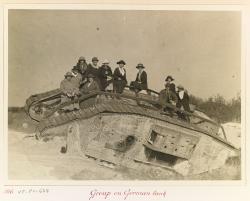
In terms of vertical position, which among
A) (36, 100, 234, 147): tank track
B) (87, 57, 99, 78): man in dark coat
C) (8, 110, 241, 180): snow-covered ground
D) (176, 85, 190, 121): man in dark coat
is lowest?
(8, 110, 241, 180): snow-covered ground

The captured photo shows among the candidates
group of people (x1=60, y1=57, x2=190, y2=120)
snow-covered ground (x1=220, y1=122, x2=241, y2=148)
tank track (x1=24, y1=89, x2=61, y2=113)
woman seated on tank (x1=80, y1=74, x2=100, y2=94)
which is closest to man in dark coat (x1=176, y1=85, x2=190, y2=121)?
group of people (x1=60, y1=57, x2=190, y2=120)

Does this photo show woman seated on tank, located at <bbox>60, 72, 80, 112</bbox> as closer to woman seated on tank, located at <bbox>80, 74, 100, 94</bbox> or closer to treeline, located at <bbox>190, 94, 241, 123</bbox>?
woman seated on tank, located at <bbox>80, 74, 100, 94</bbox>

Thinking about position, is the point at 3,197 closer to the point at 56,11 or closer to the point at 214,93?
the point at 56,11

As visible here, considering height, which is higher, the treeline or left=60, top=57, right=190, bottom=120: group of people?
left=60, top=57, right=190, bottom=120: group of people

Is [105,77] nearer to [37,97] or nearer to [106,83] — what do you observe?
[106,83]

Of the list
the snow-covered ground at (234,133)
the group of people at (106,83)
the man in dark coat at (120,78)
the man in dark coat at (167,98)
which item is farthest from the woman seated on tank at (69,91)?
the snow-covered ground at (234,133)

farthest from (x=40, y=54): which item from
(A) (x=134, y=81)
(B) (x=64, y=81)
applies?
(A) (x=134, y=81)

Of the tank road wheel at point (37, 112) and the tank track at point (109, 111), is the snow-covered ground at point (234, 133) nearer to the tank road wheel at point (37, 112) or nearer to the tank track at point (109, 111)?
the tank track at point (109, 111)
